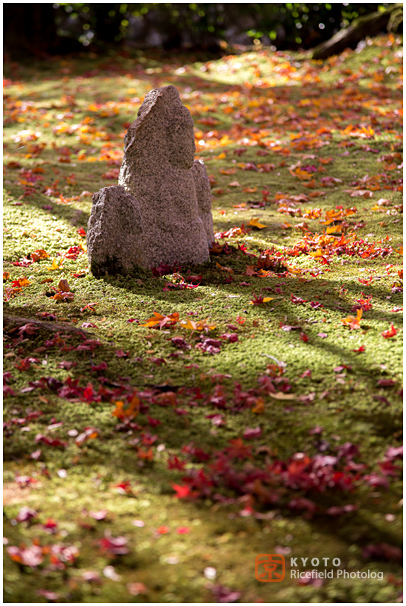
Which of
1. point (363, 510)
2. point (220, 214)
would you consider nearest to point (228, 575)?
point (363, 510)

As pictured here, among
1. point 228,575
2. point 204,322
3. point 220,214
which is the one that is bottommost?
point 228,575

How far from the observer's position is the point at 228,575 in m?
1.99

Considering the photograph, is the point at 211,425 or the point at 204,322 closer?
the point at 211,425

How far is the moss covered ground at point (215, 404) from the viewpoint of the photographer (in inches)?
80.4

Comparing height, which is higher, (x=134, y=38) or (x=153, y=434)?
(x=134, y=38)

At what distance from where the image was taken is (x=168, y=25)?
53.0 feet

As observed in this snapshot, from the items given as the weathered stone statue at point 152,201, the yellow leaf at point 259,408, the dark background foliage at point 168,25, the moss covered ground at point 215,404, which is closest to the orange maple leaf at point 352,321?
the moss covered ground at point 215,404

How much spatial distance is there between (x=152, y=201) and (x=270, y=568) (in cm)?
326

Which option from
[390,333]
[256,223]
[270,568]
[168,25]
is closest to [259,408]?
[270,568]

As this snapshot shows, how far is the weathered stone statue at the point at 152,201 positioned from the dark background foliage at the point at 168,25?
12096mm

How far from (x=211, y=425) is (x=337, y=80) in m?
10.1

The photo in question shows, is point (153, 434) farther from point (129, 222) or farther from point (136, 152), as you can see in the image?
point (136, 152)

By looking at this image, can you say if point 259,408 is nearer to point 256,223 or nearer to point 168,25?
point 256,223

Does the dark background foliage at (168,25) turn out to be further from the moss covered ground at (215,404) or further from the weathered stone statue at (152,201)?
the weathered stone statue at (152,201)
